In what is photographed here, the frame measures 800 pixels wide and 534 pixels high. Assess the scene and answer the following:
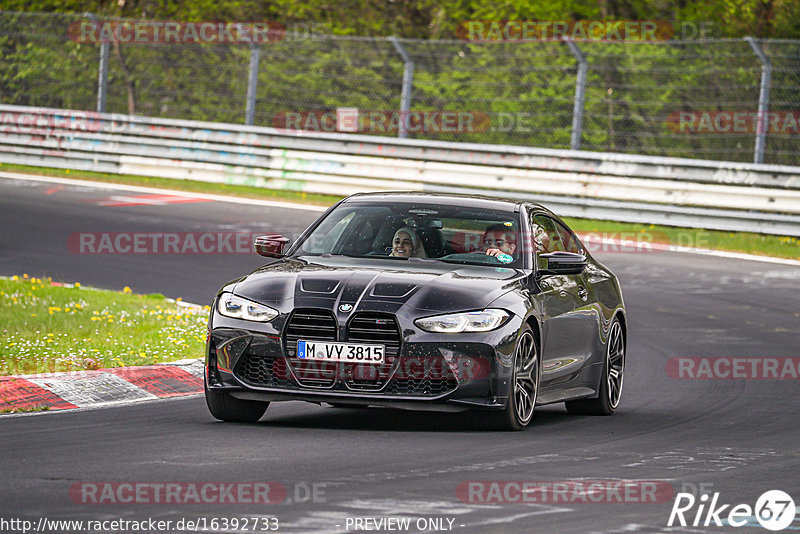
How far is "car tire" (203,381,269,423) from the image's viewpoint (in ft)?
30.5

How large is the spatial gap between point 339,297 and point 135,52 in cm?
2072

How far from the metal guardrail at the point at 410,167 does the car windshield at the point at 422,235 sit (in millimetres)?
12015

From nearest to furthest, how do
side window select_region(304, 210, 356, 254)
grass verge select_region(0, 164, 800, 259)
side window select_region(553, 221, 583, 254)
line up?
side window select_region(304, 210, 356, 254)
side window select_region(553, 221, 583, 254)
grass verge select_region(0, 164, 800, 259)

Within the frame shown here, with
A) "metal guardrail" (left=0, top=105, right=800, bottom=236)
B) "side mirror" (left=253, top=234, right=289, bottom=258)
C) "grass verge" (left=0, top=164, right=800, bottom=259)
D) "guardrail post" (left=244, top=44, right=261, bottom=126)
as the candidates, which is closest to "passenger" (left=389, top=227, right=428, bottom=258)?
"side mirror" (left=253, top=234, right=289, bottom=258)

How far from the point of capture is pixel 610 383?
11.0 meters

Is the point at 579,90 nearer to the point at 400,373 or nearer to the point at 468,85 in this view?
the point at 468,85

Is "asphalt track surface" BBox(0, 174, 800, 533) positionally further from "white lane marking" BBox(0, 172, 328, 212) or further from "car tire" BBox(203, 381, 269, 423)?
"white lane marking" BBox(0, 172, 328, 212)

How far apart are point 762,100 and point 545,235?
1196 centimetres

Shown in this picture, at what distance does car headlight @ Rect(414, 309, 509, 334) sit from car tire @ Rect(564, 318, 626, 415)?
202 cm

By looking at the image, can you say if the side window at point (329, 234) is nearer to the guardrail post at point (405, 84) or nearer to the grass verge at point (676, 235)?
the grass verge at point (676, 235)

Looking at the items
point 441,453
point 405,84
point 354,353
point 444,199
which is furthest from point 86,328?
point 405,84

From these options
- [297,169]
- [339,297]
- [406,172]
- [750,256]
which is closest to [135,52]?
[297,169]

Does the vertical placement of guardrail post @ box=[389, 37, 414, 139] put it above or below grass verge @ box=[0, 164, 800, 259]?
above

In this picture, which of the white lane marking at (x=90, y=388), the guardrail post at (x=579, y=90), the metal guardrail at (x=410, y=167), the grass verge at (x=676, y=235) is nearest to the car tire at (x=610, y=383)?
the white lane marking at (x=90, y=388)
